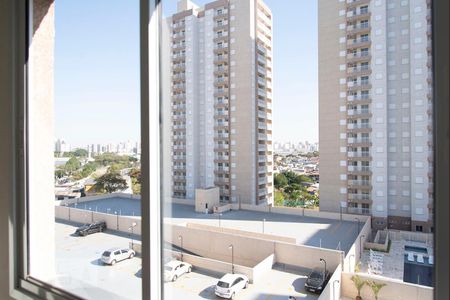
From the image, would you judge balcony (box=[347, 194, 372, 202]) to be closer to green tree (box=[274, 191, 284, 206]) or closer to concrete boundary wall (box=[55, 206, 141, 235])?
green tree (box=[274, 191, 284, 206])

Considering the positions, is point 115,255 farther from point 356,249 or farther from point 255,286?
point 356,249

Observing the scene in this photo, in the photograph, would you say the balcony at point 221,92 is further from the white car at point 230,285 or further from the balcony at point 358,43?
the white car at point 230,285

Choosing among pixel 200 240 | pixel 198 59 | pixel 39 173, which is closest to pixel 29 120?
pixel 39 173

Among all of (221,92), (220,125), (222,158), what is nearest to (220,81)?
(221,92)

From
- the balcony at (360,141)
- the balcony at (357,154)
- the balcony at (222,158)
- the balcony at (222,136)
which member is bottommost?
the balcony at (222,158)

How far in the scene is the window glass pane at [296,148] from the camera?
0.90 m

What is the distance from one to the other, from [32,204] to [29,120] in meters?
0.45

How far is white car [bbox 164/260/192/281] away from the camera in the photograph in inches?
52.0

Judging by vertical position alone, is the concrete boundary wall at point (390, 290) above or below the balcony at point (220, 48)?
below

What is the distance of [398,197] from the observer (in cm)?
93

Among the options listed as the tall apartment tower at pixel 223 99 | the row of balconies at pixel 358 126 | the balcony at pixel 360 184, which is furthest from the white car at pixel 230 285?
the row of balconies at pixel 358 126

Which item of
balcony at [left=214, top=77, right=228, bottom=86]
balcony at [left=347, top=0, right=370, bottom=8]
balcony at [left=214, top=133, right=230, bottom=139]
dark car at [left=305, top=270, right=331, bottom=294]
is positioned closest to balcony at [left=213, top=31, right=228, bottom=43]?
balcony at [left=214, top=77, right=228, bottom=86]

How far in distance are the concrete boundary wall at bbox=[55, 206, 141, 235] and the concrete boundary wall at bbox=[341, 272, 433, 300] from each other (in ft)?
2.70

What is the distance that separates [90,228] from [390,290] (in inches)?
55.9
